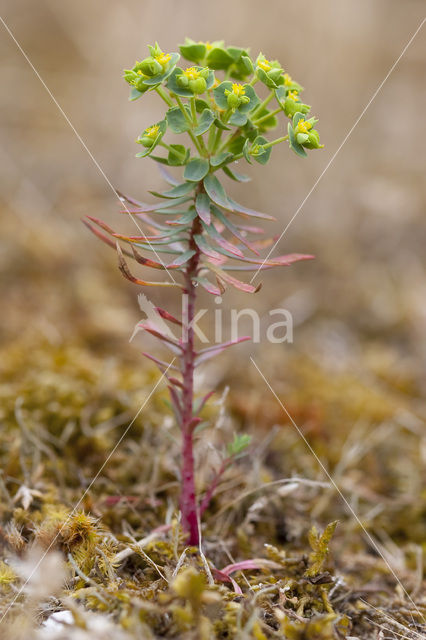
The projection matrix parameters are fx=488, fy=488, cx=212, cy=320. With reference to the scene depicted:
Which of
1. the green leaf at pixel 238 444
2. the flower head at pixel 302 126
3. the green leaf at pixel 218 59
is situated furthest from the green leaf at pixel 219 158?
the green leaf at pixel 238 444

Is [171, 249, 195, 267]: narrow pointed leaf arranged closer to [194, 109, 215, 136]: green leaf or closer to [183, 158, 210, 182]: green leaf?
[183, 158, 210, 182]: green leaf

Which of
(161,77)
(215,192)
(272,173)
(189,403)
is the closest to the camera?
(161,77)

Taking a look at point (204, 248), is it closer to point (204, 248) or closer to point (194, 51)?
point (204, 248)

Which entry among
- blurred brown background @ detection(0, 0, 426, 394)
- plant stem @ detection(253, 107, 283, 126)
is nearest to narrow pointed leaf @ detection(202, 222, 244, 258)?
plant stem @ detection(253, 107, 283, 126)

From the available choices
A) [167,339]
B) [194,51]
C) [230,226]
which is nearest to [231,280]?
[230,226]

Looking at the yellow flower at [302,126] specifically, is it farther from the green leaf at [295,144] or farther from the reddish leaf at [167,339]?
the reddish leaf at [167,339]
